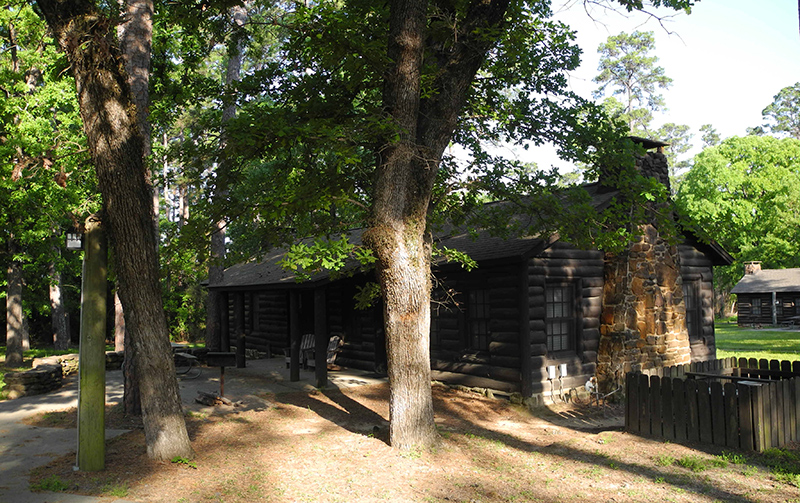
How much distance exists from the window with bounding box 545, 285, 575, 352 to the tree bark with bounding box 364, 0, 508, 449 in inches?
236

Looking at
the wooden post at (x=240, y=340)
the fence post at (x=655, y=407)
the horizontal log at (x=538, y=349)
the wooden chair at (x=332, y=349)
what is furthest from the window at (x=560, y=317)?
the wooden post at (x=240, y=340)

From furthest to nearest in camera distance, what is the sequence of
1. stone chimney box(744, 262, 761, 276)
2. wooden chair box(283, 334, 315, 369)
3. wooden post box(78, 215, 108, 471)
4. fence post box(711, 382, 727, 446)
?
stone chimney box(744, 262, 761, 276), wooden chair box(283, 334, 315, 369), fence post box(711, 382, 727, 446), wooden post box(78, 215, 108, 471)

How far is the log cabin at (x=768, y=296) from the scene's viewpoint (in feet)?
135

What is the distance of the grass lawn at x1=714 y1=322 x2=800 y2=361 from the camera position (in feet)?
74.8

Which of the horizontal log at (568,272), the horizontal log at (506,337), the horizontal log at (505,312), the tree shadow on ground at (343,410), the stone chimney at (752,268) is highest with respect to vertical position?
A: the stone chimney at (752,268)

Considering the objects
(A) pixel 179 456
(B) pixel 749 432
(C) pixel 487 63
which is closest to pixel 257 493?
(A) pixel 179 456

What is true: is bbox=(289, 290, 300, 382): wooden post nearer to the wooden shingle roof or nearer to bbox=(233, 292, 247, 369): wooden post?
→ bbox=(233, 292, 247, 369): wooden post

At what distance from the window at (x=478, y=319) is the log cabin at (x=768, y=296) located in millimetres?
34738

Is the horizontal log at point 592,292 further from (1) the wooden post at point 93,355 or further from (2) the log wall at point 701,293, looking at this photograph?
(1) the wooden post at point 93,355

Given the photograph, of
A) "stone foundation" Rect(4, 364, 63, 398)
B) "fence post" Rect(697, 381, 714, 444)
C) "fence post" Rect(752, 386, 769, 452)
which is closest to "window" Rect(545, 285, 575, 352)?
"fence post" Rect(697, 381, 714, 444)

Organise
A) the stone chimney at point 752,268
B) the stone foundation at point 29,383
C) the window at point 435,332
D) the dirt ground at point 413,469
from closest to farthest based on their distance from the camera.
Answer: the dirt ground at point 413,469 → the stone foundation at point 29,383 → the window at point 435,332 → the stone chimney at point 752,268

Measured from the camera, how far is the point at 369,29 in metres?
10.3

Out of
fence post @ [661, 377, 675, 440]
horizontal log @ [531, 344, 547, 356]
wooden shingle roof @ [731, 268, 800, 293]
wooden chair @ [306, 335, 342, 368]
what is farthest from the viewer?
wooden shingle roof @ [731, 268, 800, 293]

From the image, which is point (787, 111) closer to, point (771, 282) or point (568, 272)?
point (771, 282)
